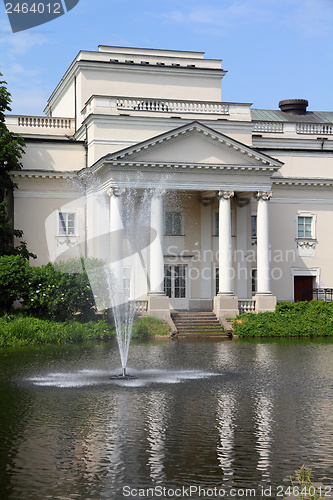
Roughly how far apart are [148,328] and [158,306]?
258 cm

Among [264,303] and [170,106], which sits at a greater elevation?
[170,106]

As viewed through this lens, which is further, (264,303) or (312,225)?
(312,225)

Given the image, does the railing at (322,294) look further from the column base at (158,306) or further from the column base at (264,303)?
the column base at (158,306)

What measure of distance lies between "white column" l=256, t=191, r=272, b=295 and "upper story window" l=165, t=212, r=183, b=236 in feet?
16.7

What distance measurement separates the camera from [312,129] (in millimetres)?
48125

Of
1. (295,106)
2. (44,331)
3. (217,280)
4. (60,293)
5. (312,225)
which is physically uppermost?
(295,106)

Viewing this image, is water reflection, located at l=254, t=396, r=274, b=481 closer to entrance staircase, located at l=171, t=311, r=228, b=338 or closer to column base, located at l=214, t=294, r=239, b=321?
entrance staircase, located at l=171, t=311, r=228, b=338

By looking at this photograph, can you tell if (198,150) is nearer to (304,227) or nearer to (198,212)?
(198,212)

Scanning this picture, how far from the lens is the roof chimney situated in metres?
56.6

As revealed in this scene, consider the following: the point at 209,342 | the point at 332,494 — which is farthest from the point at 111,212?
the point at 332,494

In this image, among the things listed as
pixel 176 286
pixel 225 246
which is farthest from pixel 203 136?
pixel 176 286

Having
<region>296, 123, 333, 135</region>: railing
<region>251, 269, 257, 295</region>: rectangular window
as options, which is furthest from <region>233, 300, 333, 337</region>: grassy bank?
<region>296, 123, 333, 135</region>: railing

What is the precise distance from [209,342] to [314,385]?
1373cm

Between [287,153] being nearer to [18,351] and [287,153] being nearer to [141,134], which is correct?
[141,134]
